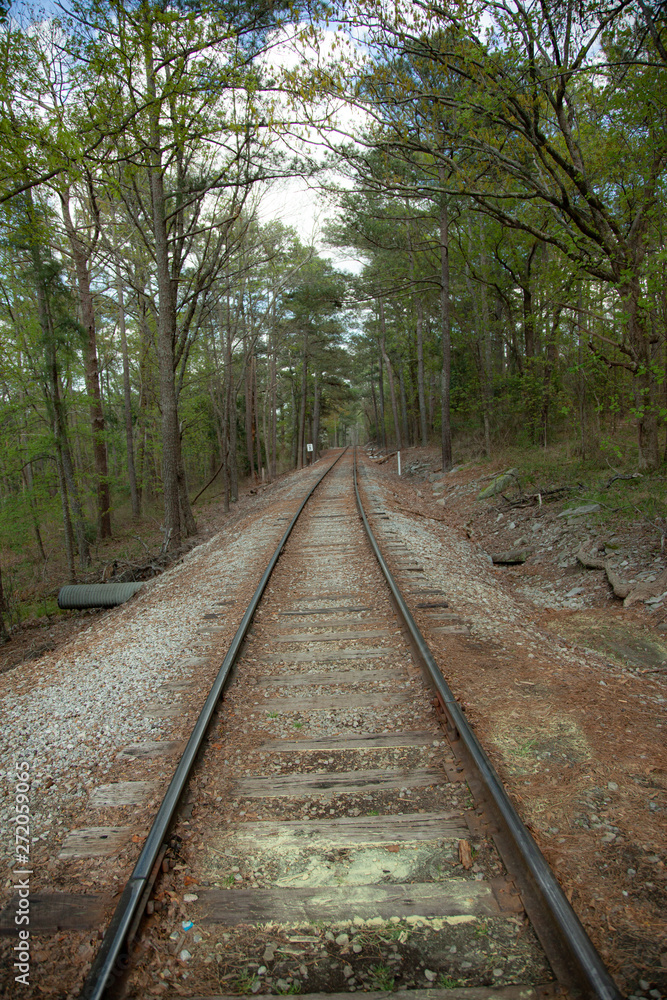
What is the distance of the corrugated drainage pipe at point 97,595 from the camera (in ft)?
27.3

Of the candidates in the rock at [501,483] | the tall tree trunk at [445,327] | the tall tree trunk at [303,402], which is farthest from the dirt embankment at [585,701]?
the tall tree trunk at [303,402]

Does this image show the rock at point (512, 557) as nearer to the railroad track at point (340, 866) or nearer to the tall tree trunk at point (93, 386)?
the railroad track at point (340, 866)

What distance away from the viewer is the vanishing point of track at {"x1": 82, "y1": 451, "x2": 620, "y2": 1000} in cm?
181

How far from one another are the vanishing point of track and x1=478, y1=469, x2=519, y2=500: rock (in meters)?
8.50

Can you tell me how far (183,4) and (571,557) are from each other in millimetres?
10316

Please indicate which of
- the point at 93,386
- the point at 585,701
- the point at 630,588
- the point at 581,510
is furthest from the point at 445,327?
the point at 585,701

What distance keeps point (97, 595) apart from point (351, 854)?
736 centimetres

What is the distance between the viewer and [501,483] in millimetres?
12031

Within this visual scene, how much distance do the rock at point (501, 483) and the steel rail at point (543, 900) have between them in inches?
381

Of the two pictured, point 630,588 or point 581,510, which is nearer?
point 630,588

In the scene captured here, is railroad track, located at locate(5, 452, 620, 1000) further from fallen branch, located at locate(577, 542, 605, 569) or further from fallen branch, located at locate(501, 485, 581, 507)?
fallen branch, located at locate(501, 485, 581, 507)

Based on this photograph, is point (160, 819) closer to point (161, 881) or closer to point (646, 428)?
point (161, 881)

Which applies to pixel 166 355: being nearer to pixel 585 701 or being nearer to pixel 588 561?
pixel 588 561

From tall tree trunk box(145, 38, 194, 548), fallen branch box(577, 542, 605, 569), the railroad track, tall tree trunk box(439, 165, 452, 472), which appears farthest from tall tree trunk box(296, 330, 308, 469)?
the railroad track
